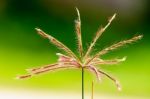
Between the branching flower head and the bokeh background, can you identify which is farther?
the bokeh background

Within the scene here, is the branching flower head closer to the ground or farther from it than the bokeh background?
closer to the ground

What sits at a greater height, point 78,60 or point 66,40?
point 66,40

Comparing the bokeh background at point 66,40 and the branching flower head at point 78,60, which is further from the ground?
the bokeh background at point 66,40

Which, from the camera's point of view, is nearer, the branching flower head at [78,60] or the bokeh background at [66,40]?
the branching flower head at [78,60]

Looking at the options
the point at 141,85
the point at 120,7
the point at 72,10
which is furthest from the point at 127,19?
the point at 141,85

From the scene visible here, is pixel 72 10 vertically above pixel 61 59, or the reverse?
pixel 72 10

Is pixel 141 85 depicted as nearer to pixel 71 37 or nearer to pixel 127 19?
pixel 71 37

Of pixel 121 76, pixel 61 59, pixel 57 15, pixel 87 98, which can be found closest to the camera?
pixel 61 59

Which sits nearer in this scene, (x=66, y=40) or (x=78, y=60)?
(x=78, y=60)
